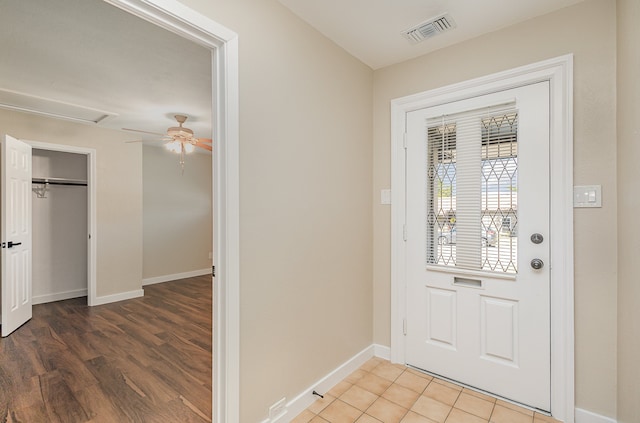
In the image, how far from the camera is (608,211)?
5.51 ft

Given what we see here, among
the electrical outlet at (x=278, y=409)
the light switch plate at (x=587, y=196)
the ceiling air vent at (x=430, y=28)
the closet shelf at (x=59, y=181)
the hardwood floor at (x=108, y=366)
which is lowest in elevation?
the hardwood floor at (x=108, y=366)

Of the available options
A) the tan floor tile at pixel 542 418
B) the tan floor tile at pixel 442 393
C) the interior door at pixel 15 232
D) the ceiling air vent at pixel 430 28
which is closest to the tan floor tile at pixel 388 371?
the tan floor tile at pixel 442 393

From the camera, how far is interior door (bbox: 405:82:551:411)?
190cm

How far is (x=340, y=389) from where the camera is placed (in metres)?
2.13

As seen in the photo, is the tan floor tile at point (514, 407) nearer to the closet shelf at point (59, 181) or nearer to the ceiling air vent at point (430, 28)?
the ceiling air vent at point (430, 28)

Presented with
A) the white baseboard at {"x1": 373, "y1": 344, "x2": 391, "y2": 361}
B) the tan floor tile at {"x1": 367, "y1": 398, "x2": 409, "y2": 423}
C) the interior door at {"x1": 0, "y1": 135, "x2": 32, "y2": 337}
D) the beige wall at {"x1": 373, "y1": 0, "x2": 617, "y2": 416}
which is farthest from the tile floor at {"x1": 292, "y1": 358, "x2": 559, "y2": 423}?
the interior door at {"x1": 0, "y1": 135, "x2": 32, "y2": 337}

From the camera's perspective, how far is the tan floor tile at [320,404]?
190 centimetres

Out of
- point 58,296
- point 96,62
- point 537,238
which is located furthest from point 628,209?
point 58,296

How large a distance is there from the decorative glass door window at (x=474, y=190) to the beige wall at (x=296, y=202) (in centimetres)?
56

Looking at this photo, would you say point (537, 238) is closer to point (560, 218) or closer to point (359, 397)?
point (560, 218)

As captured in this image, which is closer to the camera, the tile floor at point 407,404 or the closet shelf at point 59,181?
the tile floor at point 407,404

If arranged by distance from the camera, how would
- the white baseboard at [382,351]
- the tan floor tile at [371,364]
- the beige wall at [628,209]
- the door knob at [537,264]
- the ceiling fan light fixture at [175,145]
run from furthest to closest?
the ceiling fan light fixture at [175,145] < the white baseboard at [382,351] < the tan floor tile at [371,364] < the door knob at [537,264] < the beige wall at [628,209]

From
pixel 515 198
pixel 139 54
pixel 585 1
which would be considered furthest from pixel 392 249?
pixel 139 54

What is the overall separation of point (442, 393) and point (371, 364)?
59cm
